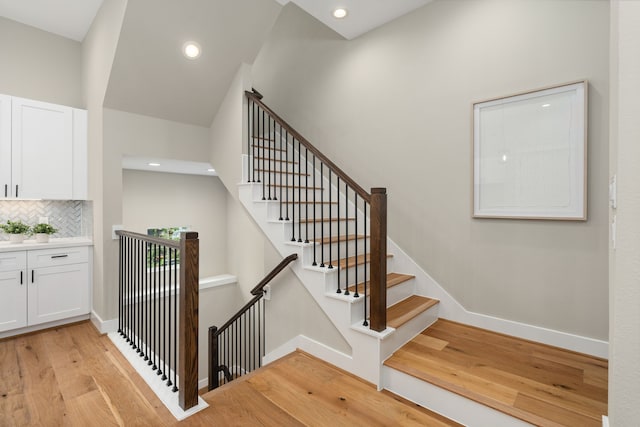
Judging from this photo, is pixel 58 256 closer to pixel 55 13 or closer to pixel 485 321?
pixel 55 13

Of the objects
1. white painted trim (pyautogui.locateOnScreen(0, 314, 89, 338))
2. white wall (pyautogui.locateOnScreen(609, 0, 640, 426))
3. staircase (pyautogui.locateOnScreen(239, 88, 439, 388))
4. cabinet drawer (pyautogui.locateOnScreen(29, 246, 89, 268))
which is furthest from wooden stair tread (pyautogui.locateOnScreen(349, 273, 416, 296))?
white painted trim (pyautogui.locateOnScreen(0, 314, 89, 338))

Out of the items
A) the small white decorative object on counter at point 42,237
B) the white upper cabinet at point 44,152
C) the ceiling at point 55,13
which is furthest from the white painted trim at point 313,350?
the ceiling at point 55,13

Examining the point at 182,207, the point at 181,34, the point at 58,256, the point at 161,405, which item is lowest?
the point at 161,405

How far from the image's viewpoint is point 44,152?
336 centimetres

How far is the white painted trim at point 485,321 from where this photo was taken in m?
2.34

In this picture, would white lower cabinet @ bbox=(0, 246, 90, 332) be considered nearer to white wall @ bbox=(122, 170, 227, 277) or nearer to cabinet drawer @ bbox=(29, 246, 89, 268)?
cabinet drawer @ bbox=(29, 246, 89, 268)

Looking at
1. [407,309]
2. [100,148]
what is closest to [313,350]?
[407,309]

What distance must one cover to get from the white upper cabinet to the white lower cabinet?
687 millimetres

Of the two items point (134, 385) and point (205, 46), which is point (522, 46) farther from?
point (134, 385)

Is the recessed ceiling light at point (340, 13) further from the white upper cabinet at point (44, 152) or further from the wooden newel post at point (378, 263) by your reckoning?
the white upper cabinet at point (44, 152)

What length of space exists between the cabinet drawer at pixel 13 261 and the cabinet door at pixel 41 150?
655 mm

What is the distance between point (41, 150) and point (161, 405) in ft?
10.2

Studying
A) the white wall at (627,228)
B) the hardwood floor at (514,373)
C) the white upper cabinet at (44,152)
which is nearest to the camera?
the white wall at (627,228)

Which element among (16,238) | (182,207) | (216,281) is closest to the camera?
(16,238)
